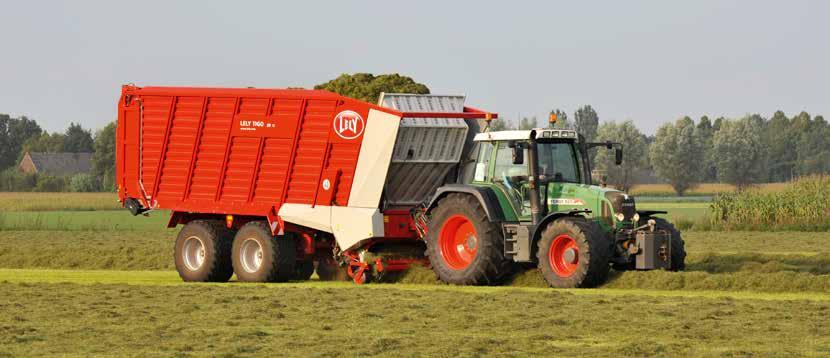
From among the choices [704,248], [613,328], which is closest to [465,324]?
[613,328]

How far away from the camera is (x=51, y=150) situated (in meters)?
132

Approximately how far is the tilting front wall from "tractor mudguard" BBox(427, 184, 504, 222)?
3.45ft

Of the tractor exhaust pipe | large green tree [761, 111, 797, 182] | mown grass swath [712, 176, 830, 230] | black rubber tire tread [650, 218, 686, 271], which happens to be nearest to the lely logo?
the tractor exhaust pipe

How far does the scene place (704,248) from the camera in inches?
1195

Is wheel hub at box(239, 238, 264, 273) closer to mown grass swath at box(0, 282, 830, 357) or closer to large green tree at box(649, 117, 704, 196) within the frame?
mown grass swath at box(0, 282, 830, 357)

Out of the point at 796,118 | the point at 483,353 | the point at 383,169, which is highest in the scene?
the point at 796,118

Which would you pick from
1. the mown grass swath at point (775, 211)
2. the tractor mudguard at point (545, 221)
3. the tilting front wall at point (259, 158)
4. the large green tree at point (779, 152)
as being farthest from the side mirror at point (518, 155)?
the large green tree at point (779, 152)

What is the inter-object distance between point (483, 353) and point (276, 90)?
1041 centimetres

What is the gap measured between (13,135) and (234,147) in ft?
402

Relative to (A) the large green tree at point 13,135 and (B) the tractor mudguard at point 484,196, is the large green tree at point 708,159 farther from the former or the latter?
(B) the tractor mudguard at point 484,196

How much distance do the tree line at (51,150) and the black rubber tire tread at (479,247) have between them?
2872 inches

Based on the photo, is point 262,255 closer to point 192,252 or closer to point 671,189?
point 192,252

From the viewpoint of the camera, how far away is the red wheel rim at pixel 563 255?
19094 mm

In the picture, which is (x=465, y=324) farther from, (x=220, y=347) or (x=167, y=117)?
(x=167, y=117)
